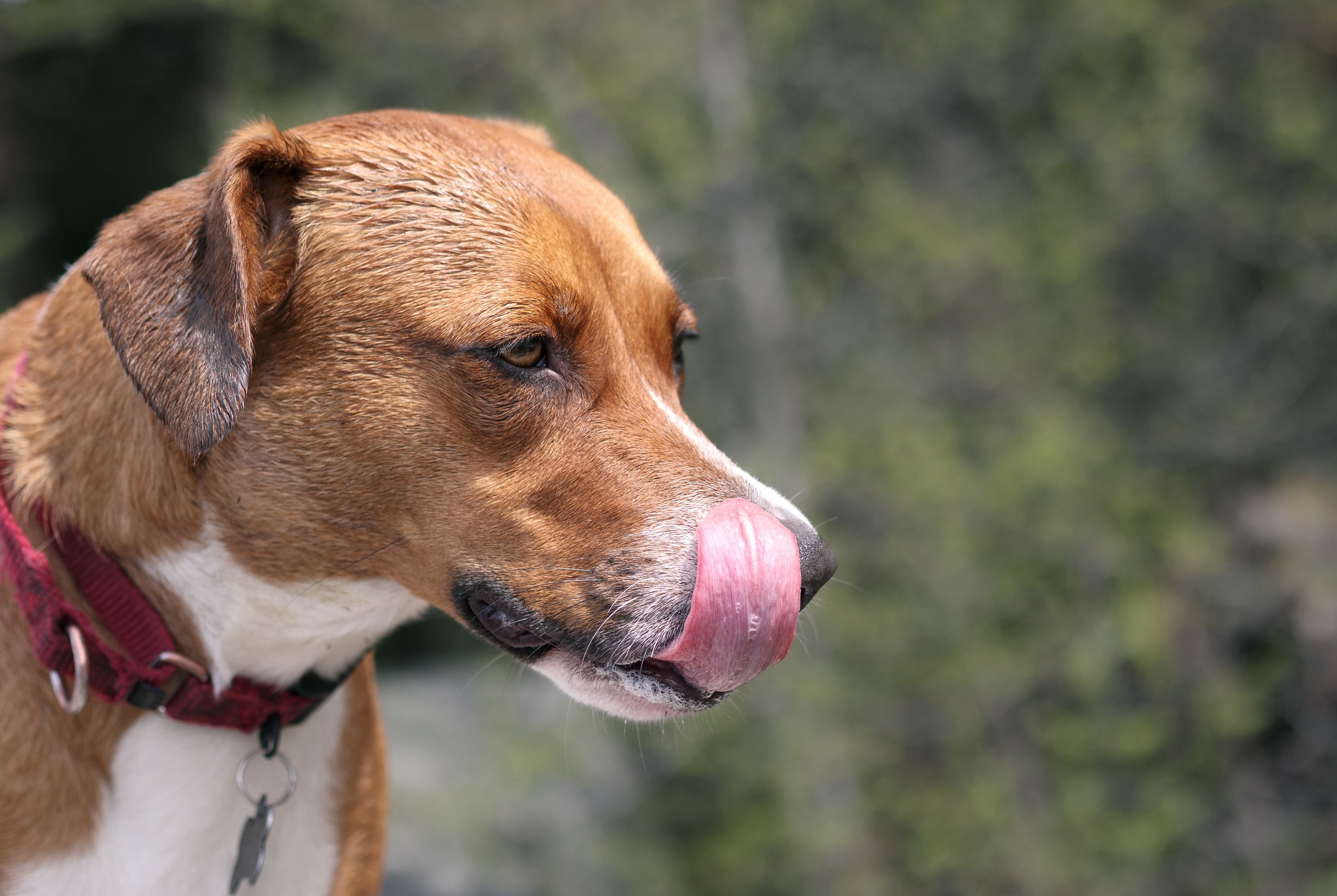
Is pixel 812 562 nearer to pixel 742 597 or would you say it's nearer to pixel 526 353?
pixel 742 597

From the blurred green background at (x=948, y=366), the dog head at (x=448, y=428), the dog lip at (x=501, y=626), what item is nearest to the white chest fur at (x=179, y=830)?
the dog head at (x=448, y=428)

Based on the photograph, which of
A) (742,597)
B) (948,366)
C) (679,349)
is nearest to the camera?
(742,597)

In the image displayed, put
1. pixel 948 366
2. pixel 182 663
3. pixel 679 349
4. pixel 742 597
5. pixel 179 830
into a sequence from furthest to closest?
pixel 948 366
pixel 679 349
pixel 179 830
pixel 182 663
pixel 742 597

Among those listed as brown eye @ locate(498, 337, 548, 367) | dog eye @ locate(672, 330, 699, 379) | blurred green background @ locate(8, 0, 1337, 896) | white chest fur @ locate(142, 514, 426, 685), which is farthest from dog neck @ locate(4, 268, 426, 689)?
blurred green background @ locate(8, 0, 1337, 896)

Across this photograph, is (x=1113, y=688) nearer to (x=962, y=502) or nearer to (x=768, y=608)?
(x=962, y=502)

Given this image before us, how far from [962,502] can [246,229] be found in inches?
333

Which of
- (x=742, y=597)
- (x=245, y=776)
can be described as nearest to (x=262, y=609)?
(x=245, y=776)

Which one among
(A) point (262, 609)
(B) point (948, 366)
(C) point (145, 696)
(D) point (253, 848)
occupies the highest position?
(A) point (262, 609)

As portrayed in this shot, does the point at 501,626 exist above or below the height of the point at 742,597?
below

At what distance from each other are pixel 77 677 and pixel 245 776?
422 millimetres

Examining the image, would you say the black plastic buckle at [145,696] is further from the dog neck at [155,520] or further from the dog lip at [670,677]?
the dog lip at [670,677]

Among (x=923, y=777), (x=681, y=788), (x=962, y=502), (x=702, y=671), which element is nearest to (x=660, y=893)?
(x=681, y=788)

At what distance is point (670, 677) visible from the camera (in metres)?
2.18

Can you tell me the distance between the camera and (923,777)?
10500 mm
